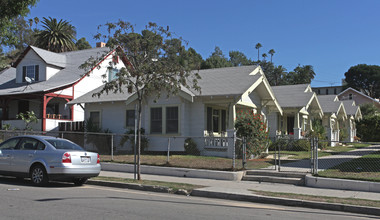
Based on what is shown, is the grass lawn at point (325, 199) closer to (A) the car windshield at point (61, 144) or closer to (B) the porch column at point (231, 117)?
(A) the car windshield at point (61, 144)

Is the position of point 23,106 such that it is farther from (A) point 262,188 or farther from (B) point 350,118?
(B) point 350,118

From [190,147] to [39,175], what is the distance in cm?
855

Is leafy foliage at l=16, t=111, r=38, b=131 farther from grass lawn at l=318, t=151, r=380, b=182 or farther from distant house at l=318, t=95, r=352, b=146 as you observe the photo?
distant house at l=318, t=95, r=352, b=146

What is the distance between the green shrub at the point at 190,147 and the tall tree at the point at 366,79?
88.1 meters

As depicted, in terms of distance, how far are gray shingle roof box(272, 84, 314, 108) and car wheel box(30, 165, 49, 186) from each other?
17679 mm

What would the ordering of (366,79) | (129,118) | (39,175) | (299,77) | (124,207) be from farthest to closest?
(366,79) → (299,77) → (129,118) → (39,175) → (124,207)

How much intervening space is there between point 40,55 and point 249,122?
20615 mm

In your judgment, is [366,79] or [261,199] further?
[366,79]

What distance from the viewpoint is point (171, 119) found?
1875 cm

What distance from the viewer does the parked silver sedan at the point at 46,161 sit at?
1039 cm

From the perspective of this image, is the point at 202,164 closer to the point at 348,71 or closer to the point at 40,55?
the point at 40,55

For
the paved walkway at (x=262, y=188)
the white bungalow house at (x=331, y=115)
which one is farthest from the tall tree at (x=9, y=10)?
the white bungalow house at (x=331, y=115)

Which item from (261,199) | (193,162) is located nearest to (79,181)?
(193,162)

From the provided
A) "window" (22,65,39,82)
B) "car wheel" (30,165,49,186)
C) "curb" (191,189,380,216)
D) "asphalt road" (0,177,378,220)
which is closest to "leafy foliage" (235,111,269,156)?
"curb" (191,189,380,216)
